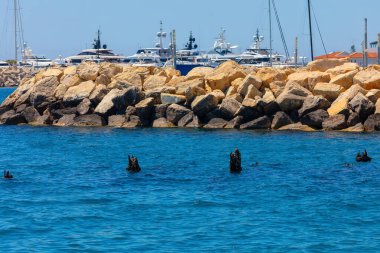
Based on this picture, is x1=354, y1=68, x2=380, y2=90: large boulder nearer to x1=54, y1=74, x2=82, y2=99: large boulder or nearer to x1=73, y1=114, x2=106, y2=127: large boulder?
x1=73, y1=114, x2=106, y2=127: large boulder

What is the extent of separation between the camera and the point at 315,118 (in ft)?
154

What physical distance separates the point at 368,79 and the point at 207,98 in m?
9.17

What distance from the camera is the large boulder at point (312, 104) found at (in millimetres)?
46969

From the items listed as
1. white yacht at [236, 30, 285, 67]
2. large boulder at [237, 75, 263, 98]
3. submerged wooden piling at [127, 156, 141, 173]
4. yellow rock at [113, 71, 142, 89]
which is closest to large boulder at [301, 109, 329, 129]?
large boulder at [237, 75, 263, 98]

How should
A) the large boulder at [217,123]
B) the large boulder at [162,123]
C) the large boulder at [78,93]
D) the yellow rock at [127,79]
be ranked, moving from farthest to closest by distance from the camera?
1. the yellow rock at [127,79]
2. the large boulder at [78,93]
3. the large boulder at [162,123]
4. the large boulder at [217,123]

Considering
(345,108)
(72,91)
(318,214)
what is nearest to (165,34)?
(72,91)

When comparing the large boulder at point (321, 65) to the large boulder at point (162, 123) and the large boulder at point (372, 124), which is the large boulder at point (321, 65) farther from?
the large boulder at point (162, 123)

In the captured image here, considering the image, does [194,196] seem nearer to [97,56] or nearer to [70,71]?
[70,71]

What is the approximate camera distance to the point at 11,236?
79.3 feet

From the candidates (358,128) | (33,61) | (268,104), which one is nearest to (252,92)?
(268,104)

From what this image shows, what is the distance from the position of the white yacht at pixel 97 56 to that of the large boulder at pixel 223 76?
78.2 meters

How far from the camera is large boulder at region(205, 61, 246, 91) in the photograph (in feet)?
171

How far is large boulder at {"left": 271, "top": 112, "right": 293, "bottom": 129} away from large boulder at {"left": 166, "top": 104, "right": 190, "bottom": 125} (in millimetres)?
5495

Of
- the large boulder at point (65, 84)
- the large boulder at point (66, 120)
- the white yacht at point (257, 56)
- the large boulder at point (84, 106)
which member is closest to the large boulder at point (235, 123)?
the large boulder at point (84, 106)
